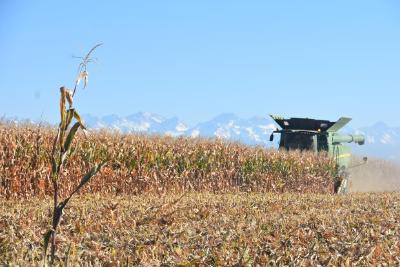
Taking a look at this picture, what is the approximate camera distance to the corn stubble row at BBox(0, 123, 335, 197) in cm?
1441

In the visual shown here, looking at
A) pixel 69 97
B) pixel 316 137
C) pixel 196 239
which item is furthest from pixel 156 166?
pixel 69 97

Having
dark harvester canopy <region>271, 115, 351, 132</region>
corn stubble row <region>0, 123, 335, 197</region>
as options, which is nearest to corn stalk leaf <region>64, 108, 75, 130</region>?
corn stubble row <region>0, 123, 335, 197</region>

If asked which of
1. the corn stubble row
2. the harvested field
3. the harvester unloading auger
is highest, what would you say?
the harvester unloading auger

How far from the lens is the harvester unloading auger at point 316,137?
23.3 meters

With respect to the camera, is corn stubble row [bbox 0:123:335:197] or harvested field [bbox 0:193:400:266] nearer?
harvested field [bbox 0:193:400:266]


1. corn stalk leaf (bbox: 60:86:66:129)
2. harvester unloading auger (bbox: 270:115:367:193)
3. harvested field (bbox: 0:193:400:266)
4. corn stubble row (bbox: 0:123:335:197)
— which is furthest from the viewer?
harvester unloading auger (bbox: 270:115:367:193)

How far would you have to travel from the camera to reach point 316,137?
78.3 ft

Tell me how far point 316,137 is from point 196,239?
17693 millimetres

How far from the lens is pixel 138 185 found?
16.9 metres

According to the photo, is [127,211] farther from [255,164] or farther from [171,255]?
[255,164]

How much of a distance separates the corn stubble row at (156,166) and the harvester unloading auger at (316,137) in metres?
0.63

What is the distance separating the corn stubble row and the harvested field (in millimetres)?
3074

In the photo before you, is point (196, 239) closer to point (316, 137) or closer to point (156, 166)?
point (156, 166)

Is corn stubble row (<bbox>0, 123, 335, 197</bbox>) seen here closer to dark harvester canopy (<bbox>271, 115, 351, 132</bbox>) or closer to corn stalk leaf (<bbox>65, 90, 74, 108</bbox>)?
dark harvester canopy (<bbox>271, 115, 351, 132</bbox>)
